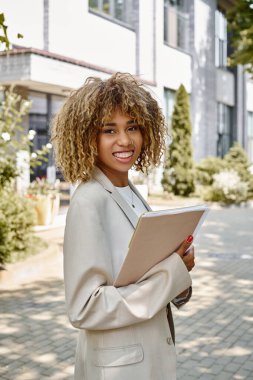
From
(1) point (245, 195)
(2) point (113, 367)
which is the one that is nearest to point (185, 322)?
(2) point (113, 367)

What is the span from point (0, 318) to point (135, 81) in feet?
13.7

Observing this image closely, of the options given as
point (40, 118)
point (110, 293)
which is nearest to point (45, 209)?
point (40, 118)

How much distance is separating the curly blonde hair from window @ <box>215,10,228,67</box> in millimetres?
26730

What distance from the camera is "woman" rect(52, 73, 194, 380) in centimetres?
176

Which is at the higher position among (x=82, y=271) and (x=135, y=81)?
(x=135, y=81)

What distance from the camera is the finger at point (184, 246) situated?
1.90m

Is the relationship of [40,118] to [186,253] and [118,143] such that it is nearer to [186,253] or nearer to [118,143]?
[118,143]

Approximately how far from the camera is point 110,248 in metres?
1.84

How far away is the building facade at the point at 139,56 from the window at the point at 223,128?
0.18 ft

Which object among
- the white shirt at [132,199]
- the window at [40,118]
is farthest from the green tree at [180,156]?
the white shirt at [132,199]

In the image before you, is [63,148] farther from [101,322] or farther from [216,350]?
[216,350]

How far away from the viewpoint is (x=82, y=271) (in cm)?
175

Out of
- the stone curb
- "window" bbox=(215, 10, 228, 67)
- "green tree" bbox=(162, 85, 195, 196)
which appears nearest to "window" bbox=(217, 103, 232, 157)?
"window" bbox=(215, 10, 228, 67)

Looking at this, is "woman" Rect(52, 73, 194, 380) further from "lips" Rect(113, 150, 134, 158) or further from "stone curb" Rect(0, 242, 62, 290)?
"stone curb" Rect(0, 242, 62, 290)
